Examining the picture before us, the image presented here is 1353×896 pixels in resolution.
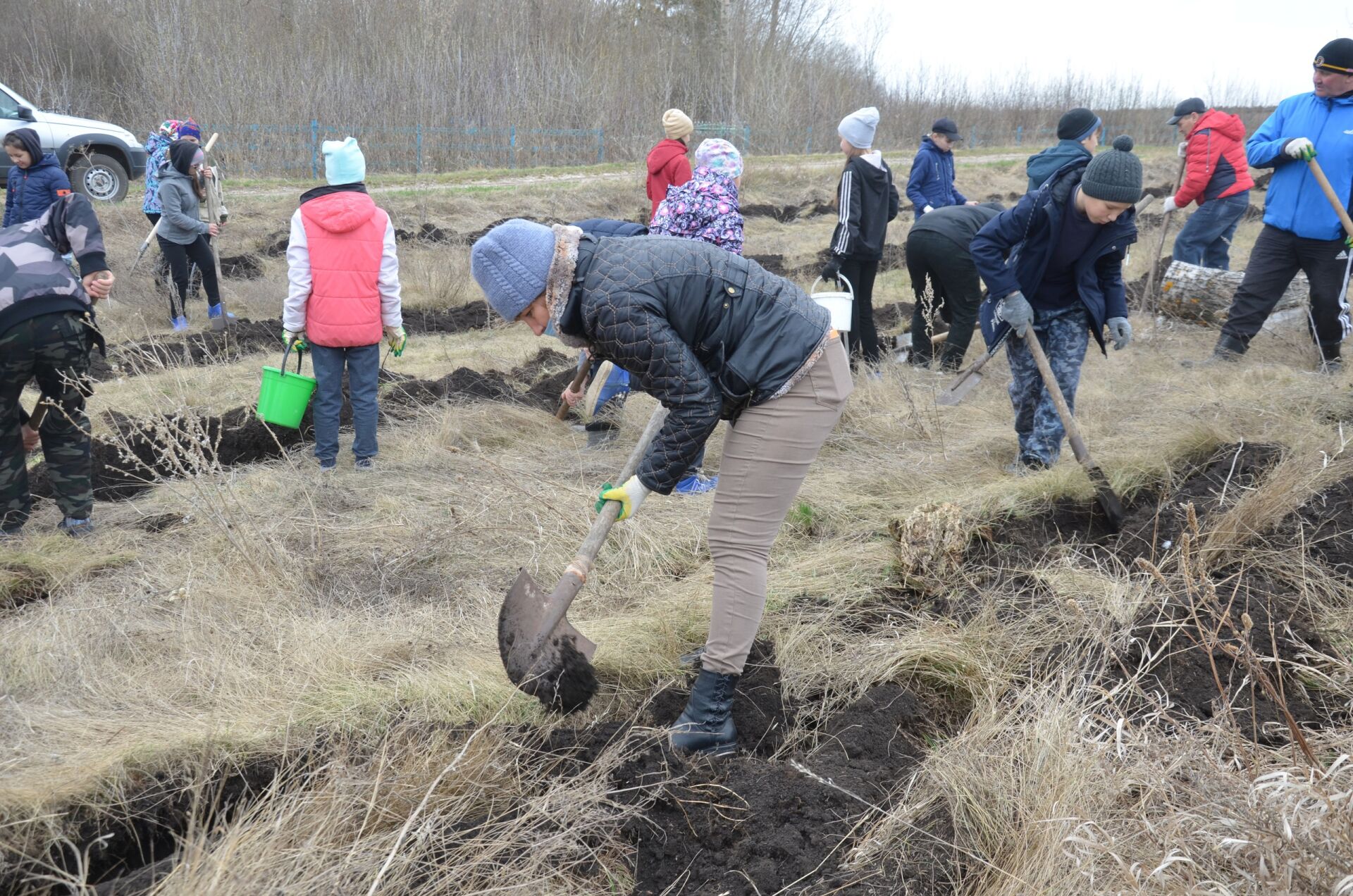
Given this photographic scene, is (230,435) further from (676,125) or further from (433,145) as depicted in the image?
(433,145)

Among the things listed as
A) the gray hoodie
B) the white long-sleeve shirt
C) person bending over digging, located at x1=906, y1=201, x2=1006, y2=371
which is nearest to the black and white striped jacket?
person bending over digging, located at x1=906, y1=201, x2=1006, y2=371

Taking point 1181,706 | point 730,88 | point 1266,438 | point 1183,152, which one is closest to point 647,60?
point 730,88

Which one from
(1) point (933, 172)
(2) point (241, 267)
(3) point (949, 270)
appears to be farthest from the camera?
(2) point (241, 267)

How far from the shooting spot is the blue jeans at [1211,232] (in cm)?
832

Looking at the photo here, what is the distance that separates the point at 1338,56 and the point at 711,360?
16.6ft

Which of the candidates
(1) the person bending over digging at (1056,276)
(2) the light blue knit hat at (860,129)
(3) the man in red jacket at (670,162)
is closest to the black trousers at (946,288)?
(2) the light blue knit hat at (860,129)

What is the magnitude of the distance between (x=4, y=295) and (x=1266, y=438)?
5.73 metres

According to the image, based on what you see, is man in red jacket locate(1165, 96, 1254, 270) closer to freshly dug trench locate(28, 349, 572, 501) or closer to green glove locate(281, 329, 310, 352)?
freshly dug trench locate(28, 349, 572, 501)

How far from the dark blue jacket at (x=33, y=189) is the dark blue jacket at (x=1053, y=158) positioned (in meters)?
Answer: 6.19

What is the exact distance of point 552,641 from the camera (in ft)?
9.14

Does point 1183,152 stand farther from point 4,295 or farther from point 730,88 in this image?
point 730,88

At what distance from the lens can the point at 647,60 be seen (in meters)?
27.5

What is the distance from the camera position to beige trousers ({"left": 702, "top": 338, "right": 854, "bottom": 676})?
259 cm

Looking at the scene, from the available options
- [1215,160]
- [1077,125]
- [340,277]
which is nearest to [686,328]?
[340,277]
